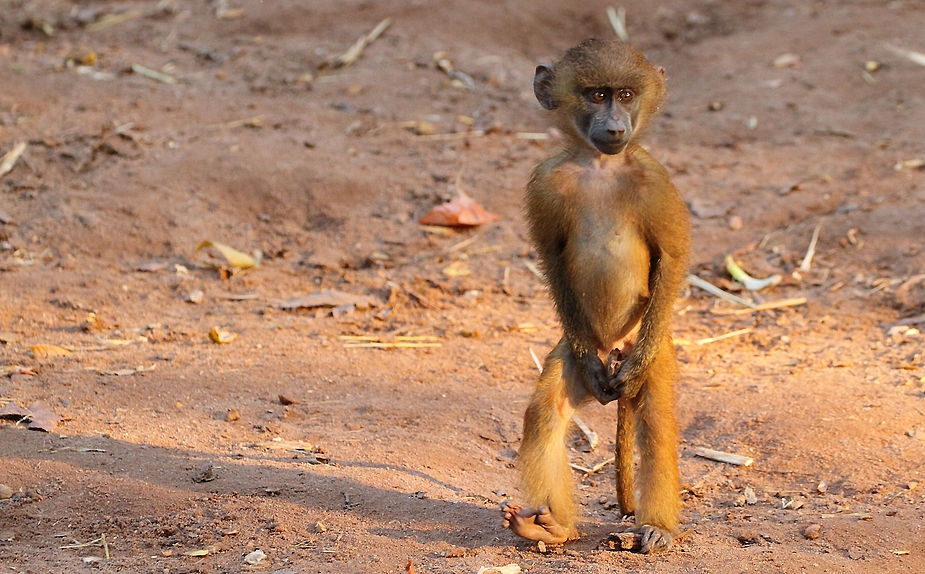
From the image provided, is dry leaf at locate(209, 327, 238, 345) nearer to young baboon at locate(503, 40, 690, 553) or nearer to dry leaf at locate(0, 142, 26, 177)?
young baboon at locate(503, 40, 690, 553)

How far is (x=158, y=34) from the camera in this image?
12.1m

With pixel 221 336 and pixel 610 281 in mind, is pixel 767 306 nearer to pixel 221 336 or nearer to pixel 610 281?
pixel 610 281

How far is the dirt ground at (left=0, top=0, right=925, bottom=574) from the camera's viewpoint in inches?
180

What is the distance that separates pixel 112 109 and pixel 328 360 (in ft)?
15.7

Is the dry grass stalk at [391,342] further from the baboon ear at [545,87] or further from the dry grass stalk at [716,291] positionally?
the baboon ear at [545,87]

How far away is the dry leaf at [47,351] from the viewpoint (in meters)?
6.20

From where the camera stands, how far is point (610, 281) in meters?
4.62

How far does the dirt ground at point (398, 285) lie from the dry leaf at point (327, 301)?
50 millimetres

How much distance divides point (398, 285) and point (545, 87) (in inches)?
121

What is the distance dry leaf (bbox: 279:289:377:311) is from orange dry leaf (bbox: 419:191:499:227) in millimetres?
1425

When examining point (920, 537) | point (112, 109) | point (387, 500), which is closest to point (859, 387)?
point (920, 537)

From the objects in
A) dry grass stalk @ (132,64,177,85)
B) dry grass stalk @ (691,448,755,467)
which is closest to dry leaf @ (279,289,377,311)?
dry grass stalk @ (691,448,755,467)

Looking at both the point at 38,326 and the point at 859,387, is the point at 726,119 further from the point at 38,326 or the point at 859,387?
the point at 38,326

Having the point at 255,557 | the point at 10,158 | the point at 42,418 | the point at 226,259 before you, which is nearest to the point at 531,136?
the point at 226,259
